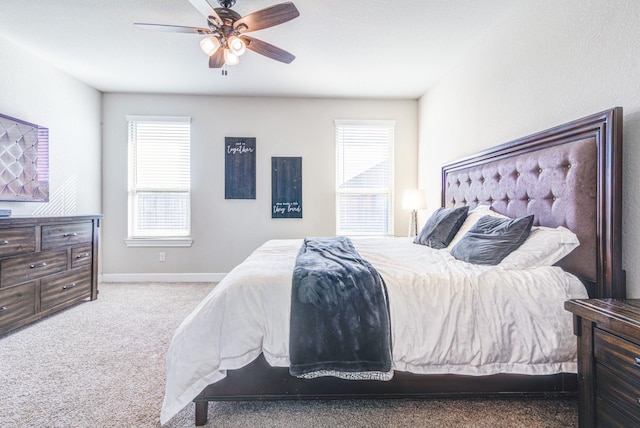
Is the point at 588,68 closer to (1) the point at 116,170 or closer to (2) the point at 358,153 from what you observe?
(2) the point at 358,153

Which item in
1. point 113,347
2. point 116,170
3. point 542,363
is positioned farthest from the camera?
point 116,170

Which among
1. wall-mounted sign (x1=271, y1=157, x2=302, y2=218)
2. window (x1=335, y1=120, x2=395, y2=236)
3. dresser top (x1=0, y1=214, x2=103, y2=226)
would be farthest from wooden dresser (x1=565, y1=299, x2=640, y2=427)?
dresser top (x1=0, y1=214, x2=103, y2=226)

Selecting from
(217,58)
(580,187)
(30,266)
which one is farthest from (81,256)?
(580,187)

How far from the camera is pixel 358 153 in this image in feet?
14.2

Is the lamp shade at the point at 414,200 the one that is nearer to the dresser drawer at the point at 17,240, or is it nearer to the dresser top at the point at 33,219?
the dresser top at the point at 33,219

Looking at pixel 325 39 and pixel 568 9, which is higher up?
pixel 325 39

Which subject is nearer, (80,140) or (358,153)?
(80,140)

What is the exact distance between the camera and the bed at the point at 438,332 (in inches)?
Result: 55.3

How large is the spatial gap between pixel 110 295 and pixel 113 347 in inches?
62.2

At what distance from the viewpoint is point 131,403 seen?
1628 millimetres

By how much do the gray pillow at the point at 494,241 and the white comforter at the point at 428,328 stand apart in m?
0.30

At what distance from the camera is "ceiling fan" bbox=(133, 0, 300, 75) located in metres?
1.95

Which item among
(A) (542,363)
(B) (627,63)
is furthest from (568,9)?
(A) (542,363)

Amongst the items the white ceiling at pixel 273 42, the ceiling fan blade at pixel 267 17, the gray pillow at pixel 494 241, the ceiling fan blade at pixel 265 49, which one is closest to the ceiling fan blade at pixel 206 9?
the ceiling fan blade at pixel 267 17
